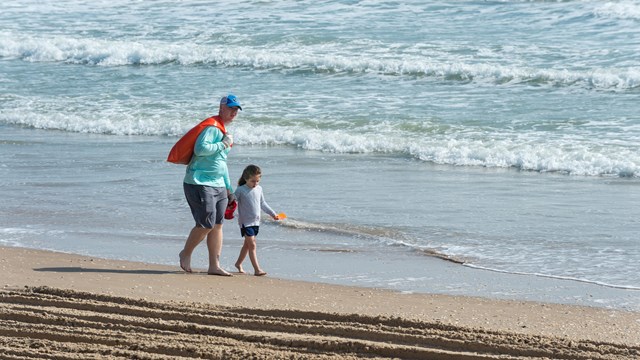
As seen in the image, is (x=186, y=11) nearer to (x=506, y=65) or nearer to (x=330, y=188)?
(x=506, y=65)

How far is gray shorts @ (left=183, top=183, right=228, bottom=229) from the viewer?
7910 millimetres

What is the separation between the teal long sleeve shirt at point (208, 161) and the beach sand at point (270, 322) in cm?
74

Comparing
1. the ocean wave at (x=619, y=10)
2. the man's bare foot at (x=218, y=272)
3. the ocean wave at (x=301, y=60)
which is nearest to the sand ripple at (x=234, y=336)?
the man's bare foot at (x=218, y=272)

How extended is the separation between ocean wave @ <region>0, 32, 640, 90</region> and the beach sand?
37.8 feet

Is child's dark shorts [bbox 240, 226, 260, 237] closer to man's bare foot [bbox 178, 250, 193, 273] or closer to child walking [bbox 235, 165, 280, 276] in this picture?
child walking [bbox 235, 165, 280, 276]

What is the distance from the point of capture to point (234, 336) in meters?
6.02

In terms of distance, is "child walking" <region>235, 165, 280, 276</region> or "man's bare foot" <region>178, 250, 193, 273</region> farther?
"child walking" <region>235, 165, 280, 276</region>

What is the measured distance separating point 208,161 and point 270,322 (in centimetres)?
195

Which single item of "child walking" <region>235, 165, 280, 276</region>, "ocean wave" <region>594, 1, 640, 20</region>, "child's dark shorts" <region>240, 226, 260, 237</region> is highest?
"ocean wave" <region>594, 1, 640, 20</region>

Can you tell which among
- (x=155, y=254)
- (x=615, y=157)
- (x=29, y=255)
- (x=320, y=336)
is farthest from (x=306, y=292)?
(x=615, y=157)

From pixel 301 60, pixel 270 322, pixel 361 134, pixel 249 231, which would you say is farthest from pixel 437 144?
pixel 270 322

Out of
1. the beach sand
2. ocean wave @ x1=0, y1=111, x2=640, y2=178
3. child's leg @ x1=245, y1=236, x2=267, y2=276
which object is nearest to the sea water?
ocean wave @ x1=0, y1=111, x2=640, y2=178

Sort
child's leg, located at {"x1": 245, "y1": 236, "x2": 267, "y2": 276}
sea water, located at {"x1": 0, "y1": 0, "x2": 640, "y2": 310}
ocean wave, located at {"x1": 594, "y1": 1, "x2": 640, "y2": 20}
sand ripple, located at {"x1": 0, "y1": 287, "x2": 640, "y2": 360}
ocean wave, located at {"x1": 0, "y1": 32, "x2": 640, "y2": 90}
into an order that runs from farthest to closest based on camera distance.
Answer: ocean wave, located at {"x1": 594, "y1": 1, "x2": 640, "y2": 20} → ocean wave, located at {"x1": 0, "y1": 32, "x2": 640, "y2": 90} → sea water, located at {"x1": 0, "y1": 0, "x2": 640, "y2": 310} → child's leg, located at {"x1": 245, "y1": 236, "x2": 267, "y2": 276} → sand ripple, located at {"x1": 0, "y1": 287, "x2": 640, "y2": 360}

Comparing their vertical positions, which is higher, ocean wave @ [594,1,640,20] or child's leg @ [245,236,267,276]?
ocean wave @ [594,1,640,20]
